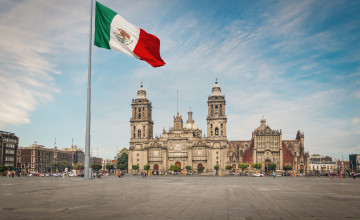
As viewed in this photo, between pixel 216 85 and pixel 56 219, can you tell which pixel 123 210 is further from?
pixel 216 85

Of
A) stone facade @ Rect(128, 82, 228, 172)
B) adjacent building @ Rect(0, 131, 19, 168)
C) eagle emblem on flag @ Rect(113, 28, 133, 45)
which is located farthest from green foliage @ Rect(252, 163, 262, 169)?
eagle emblem on flag @ Rect(113, 28, 133, 45)

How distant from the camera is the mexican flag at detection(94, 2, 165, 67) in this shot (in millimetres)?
16438

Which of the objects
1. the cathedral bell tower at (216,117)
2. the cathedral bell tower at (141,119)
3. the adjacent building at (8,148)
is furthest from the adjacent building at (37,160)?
the cathedral bell tower at (216,117)

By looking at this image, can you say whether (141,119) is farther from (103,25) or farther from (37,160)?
(103,25)

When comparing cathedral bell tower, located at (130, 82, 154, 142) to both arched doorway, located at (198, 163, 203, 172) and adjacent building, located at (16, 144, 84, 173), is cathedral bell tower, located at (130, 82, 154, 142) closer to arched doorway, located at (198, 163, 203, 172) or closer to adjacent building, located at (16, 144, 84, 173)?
arched doorway, located at (198, 163, 203, 172)

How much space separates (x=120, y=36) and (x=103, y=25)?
102 centimetres

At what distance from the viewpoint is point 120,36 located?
54.2 ft

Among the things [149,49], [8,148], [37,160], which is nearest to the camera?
[149,49]

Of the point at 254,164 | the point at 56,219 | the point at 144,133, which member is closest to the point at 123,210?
the point at 56,219

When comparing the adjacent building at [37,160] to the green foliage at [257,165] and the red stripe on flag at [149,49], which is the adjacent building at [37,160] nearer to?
the green foliage at [257,165]

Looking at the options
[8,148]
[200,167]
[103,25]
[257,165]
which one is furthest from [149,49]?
[8,148]

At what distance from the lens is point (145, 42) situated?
55.0 feet

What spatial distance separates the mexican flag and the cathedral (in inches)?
3564

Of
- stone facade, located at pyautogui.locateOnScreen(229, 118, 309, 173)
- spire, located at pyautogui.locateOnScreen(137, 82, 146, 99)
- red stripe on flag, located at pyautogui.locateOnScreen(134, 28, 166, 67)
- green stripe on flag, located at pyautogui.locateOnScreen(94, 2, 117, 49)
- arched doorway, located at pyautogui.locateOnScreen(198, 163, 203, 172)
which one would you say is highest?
spire, located at pyautogui.locateOnScreen(137, 82, 146, 99)
